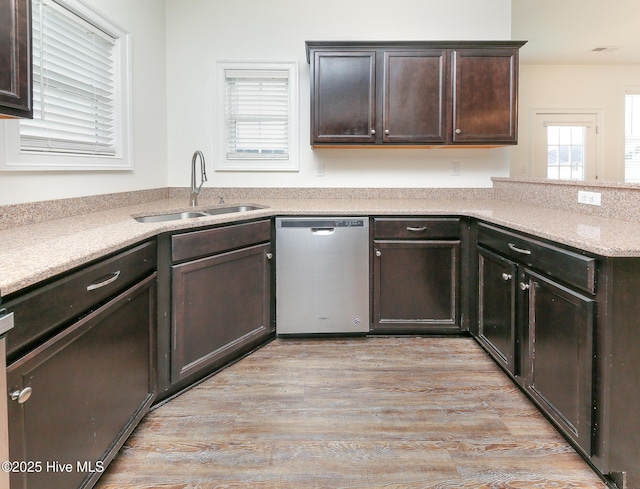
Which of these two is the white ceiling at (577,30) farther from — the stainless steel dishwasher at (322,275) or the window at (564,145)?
the stainless steel dishwasher at (322,275)

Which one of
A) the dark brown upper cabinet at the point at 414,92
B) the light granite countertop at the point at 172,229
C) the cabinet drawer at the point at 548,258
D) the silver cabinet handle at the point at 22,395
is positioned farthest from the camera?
the dark brown upper cabinet at the point at 414,92

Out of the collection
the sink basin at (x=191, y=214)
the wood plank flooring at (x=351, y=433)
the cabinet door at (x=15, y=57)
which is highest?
the cabinet door at (x=15, y=57)

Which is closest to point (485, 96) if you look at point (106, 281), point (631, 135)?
point (106, 281)

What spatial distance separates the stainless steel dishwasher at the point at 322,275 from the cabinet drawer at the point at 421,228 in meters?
0.15

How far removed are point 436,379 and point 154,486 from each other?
1.48 metres

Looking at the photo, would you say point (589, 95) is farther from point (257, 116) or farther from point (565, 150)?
point (257, 116)

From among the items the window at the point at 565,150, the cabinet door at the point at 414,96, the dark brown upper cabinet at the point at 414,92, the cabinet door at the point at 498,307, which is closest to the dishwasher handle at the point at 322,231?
the dark brown upper cabinet at the point at 414,92

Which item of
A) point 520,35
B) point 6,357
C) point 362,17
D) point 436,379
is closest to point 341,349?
point 436,379

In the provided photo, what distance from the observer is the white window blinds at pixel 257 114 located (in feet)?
11.7

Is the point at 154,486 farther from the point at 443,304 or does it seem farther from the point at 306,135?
the point at 306,135

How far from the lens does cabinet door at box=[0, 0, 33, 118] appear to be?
1294 millimetres

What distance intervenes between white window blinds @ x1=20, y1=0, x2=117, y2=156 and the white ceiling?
373 cm

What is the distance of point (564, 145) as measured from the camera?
21.9 feet

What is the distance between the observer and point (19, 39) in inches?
53.0
